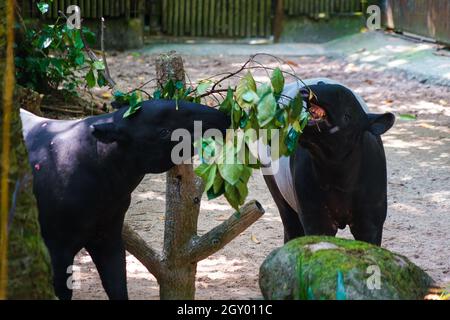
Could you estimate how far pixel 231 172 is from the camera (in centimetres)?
445

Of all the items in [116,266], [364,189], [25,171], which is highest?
[25,171]

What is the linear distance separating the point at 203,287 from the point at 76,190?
1795 mm

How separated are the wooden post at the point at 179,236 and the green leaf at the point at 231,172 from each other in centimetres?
107

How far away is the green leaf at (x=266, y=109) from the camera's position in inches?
180

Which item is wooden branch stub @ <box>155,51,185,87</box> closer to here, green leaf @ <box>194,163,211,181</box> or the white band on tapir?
the white band on tapir

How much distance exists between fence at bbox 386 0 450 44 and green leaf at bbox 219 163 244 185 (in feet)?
36.1

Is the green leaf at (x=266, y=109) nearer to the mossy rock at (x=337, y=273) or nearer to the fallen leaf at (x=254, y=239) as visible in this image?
the mossy rock at (x=337, y=273)

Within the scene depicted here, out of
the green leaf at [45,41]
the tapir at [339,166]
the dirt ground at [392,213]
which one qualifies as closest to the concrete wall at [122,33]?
the dirt ground at [392,213]

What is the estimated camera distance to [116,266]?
531cm

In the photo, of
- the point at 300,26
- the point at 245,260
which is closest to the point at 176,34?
the point at 300,26

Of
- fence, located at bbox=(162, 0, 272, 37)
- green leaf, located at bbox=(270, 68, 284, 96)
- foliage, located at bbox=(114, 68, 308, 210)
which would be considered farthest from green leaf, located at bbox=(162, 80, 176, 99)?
fence, located at bbox=(162, 0, 272, 37)
